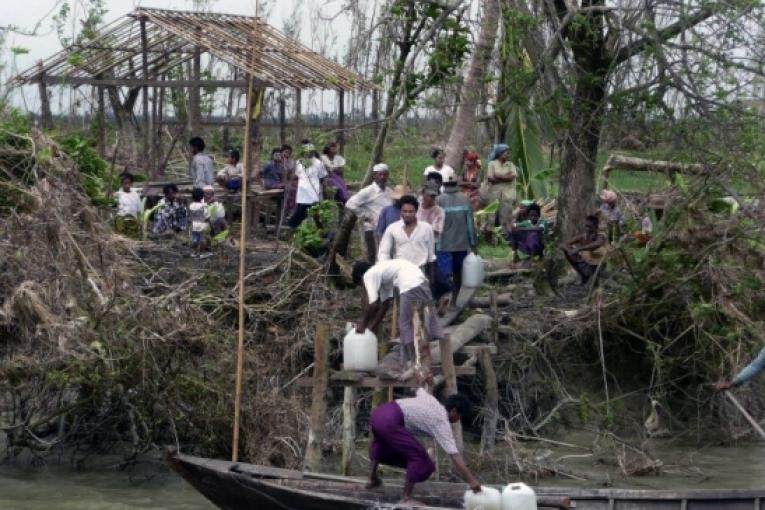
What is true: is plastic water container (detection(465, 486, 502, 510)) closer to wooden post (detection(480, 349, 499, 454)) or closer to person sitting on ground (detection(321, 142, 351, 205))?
wooden post (detection(480, 349, 499, 454))

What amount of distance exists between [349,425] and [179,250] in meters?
4.66

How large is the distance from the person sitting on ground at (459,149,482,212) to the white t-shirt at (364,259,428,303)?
662cm

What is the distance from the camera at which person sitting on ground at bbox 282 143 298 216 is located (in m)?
17.4

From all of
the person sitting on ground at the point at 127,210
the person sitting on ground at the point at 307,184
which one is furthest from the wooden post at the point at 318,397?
the person sitting on ground at the point at 307,184

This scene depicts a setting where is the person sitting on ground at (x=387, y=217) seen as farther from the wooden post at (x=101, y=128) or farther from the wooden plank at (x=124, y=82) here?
the wooden post at (x=101, y=128)

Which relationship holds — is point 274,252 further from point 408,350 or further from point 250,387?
point 408,350

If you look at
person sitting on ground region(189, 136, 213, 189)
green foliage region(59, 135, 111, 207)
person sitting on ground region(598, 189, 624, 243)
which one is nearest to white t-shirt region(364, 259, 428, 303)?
green foliage region(59, 135, 111, 207)

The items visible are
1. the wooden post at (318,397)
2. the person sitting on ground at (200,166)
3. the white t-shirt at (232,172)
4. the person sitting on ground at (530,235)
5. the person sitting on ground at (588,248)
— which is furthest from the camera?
the white t-shirt at (232,172)

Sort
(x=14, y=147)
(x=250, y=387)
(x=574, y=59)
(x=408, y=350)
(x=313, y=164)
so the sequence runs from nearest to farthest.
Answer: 1. (x=408, y=350)
2. (x=250, y=387)
3. (x=14, y=147)
4. (x=574, y=59)
5. (x=313, y=164)

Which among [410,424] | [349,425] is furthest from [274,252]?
[410,424]

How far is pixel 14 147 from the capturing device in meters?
12.4

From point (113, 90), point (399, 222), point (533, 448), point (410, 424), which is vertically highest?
point (113, 90)

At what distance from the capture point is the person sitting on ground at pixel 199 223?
15336 millimetres

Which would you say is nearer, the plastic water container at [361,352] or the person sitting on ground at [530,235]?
the plastic water container at [361,352]
